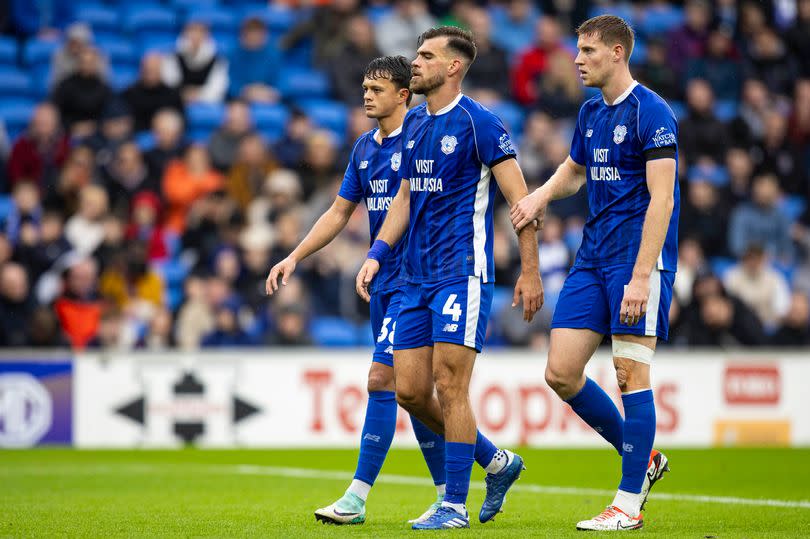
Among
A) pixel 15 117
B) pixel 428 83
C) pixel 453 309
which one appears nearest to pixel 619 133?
pixel 428 83

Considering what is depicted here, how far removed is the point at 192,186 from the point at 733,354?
731cm

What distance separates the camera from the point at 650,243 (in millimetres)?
6945

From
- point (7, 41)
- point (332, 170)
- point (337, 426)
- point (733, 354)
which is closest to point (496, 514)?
point (337, 426)

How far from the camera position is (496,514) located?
7.84 m

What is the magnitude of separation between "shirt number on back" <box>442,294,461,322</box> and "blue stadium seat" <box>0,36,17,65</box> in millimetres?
14821

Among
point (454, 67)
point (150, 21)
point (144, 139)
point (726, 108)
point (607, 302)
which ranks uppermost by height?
point (150, 21)

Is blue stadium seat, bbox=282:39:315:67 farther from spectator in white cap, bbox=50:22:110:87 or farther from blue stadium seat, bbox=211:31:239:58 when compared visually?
spectator in white cap, bbox=50:22:110:87

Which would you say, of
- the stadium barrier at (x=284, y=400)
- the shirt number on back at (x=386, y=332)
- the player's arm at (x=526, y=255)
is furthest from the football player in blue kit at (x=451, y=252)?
the stadium barrier at (x=284, y=400)

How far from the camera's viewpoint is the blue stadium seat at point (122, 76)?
1973 centimetres

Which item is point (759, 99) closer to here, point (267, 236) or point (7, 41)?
point (267, 236)

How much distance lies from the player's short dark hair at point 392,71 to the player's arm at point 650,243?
1816mm

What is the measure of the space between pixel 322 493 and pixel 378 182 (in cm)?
280

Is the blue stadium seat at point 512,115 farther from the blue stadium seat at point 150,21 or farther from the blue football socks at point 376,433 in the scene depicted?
the blue football socks at point 376,433

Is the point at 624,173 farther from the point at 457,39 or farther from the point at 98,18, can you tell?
the point at 98,18
